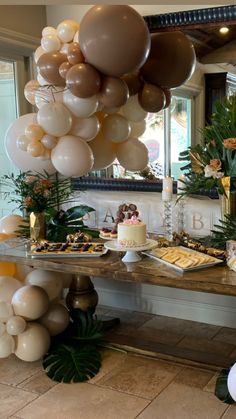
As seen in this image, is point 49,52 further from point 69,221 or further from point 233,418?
point 233,418

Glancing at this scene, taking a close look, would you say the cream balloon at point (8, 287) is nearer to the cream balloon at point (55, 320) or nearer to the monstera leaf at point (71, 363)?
the cream balloon at point (55, 320)

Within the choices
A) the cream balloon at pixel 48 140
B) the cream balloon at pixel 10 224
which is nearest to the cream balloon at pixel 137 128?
the cream balloon at pixel 48 140

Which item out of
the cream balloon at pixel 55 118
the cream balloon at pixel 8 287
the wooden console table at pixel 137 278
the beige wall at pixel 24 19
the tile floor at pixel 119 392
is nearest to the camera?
the wooden console table at pixel 137 278

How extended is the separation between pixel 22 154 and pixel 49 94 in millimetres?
397

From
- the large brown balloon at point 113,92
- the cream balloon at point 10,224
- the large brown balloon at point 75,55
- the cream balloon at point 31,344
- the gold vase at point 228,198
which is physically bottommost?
the cream balloon at point 31,344

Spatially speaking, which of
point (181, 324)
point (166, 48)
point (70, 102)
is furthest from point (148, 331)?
point (166, 48)

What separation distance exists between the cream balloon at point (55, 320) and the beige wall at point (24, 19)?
2041 mm

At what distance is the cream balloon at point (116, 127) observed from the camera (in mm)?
2635

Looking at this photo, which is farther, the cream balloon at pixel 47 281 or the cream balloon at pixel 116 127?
the cream balloon at pixel 47 281

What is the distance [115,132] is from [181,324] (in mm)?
1503

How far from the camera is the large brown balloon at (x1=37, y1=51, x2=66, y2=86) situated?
7.90 feet

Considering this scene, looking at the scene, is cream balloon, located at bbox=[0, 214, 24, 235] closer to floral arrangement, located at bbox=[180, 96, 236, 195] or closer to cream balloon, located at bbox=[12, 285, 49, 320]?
cream balloon, located at bbox=[12, 285, 49, 320]

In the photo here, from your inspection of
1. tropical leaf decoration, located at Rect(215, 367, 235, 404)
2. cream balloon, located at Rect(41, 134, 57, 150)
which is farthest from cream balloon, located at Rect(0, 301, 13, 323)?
tropical leaf decoration, located at Rect(215, 367, 235, 404)

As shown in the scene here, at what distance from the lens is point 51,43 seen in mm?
2525
